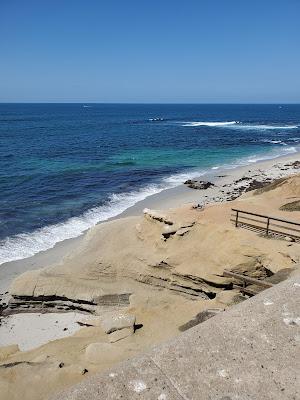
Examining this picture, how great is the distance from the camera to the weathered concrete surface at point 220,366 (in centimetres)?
531

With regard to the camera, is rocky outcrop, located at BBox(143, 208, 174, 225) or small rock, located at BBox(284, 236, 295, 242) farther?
rocky outcrop, located at BBox(143, 208, 174, 225)

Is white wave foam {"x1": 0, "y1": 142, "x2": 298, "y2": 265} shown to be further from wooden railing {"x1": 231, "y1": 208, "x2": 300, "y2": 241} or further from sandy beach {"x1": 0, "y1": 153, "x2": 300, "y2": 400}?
wooden railing {"x1": 231, "y1": 208, "x2": 300, "y2": 241}

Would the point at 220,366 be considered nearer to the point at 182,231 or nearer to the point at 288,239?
the point at 288,239

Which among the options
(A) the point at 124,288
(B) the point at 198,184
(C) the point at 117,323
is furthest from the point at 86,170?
(C) the point at 117,323

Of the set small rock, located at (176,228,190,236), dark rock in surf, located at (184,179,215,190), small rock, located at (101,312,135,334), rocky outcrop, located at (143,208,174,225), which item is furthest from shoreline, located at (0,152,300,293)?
small rock, located at (176,228,190,236)

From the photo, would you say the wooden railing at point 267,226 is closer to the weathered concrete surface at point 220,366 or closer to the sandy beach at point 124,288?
the sandy beach at point 124,288

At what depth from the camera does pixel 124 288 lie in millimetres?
15578

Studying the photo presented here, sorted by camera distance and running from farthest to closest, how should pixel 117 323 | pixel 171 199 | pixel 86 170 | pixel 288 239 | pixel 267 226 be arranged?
pixel 86 170
pixel 171 199
pixel 267 226
pixel 288 239
pixel 117 323

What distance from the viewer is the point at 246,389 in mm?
5383

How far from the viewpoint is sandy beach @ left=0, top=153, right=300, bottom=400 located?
11.9 meters

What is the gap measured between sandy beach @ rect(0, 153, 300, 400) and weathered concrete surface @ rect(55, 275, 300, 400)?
4.80 meters

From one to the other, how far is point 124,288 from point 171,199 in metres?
15.3

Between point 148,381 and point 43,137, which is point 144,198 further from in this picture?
point 43,137

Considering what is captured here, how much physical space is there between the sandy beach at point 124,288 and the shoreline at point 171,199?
14 centimetres
